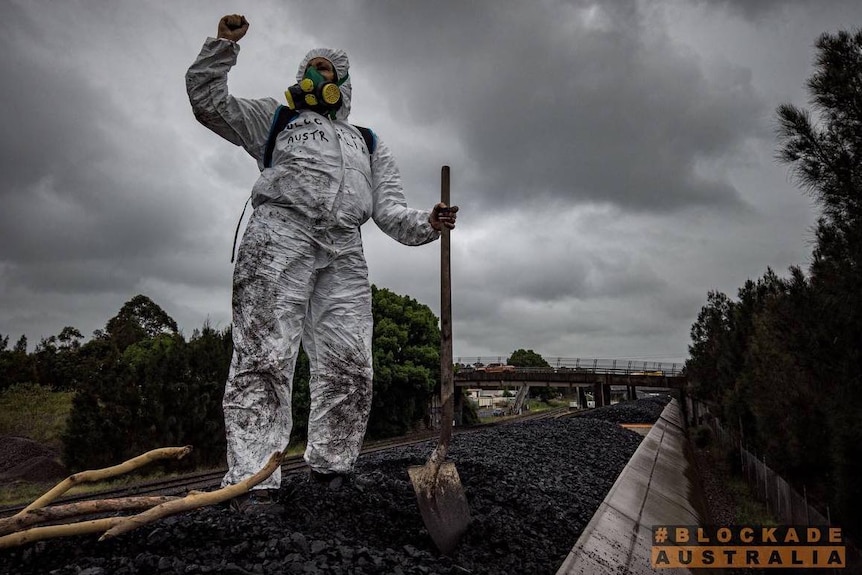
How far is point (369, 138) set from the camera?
333cm

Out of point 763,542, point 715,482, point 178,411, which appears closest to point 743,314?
point 715,482

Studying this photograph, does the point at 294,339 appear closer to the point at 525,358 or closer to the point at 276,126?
the point at 276,126

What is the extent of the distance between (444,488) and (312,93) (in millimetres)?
2094

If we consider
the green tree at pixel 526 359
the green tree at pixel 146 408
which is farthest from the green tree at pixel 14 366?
the green tree at pixel 526 359

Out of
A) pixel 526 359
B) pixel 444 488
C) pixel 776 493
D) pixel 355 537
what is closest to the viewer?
pixel 355 537

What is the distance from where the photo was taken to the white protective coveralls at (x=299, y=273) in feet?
8.29

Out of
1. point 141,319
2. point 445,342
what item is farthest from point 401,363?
point 141,319

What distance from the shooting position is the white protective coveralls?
Result: 8.29 ft

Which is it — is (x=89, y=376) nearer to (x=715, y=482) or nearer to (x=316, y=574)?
(x=316, y=574)

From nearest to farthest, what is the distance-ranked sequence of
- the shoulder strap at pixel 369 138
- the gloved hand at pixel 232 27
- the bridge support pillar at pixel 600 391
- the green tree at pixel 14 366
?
the gloved hand at pixel 232 27, the shoulder strap at pixel 369 138, the green tree at pixel 14 366, the bridge support pillar at pixel 600 391

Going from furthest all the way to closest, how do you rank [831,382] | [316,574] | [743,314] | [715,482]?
[743,314] < [715,482] < [831,382] < [316,574]

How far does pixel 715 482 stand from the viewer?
11672 millimetres

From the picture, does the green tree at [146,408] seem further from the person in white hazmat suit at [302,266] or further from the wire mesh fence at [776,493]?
the wire mesh fence at [776,493]

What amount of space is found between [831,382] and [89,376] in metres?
11.5
